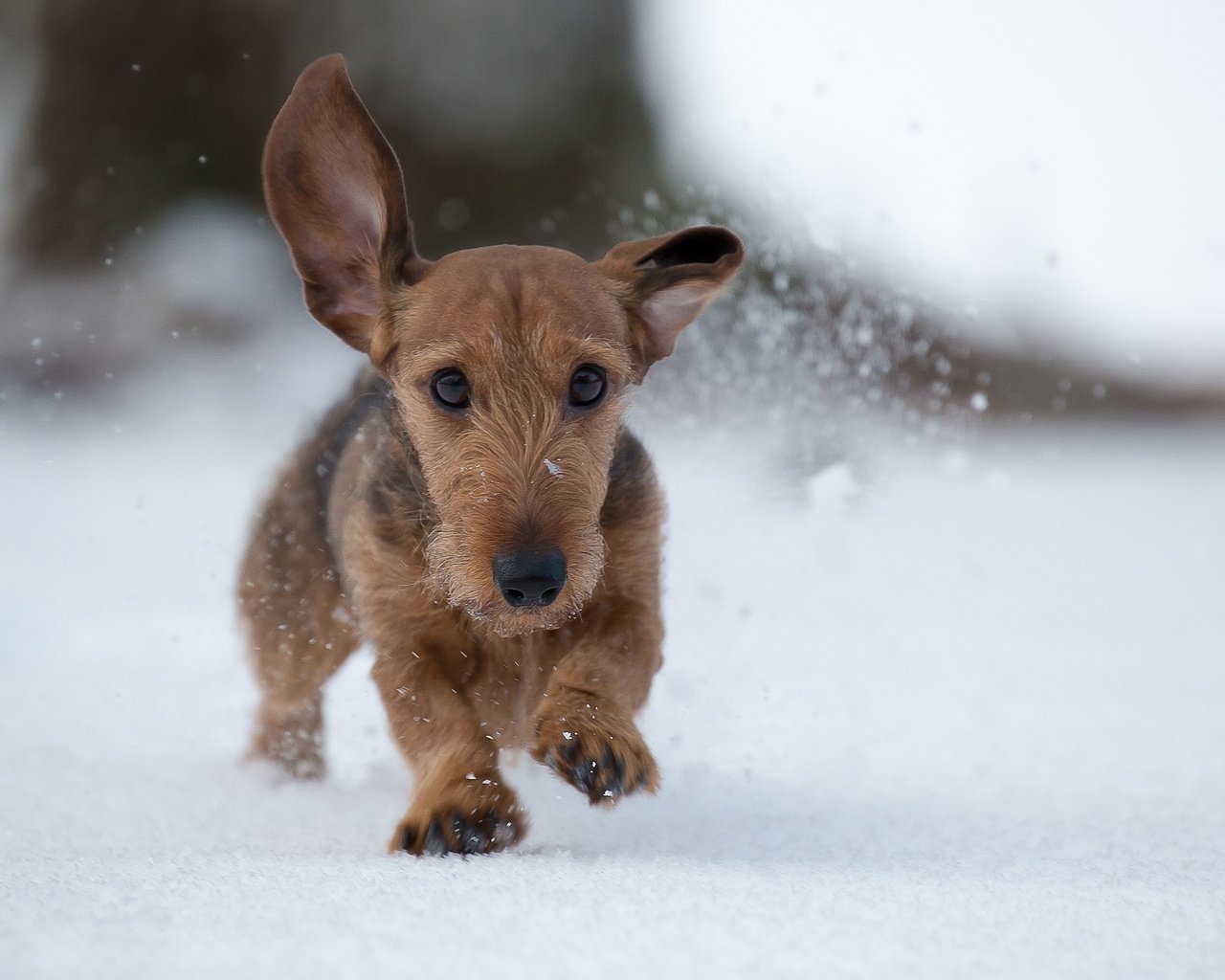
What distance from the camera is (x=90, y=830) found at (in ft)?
9.32

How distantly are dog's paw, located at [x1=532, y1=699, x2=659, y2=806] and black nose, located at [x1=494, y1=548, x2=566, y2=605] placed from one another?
0.80 feet

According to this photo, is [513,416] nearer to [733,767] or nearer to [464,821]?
[464,821]

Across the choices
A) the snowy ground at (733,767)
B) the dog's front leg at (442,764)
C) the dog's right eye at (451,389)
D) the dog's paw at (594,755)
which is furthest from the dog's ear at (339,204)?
the snowy ground at (733,767)

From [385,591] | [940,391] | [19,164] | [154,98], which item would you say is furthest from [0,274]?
[385,591]

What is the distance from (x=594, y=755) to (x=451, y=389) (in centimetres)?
89

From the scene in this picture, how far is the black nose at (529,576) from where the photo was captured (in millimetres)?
2521

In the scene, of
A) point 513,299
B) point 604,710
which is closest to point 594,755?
point 604,710

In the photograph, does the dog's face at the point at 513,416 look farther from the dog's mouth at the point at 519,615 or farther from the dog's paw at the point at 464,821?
the dog's paw at the point at 464,821

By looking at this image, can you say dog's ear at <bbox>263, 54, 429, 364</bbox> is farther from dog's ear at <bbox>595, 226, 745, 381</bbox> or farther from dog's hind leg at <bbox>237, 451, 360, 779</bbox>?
dog's hind leg at <bbox>237, 451, 360, 779</bbox>

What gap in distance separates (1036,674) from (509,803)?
9.08 ft

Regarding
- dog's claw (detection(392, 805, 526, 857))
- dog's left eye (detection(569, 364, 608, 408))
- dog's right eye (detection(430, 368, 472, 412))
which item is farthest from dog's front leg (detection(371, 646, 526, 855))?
dog's left eye (detection(569, 364, 608, 408))

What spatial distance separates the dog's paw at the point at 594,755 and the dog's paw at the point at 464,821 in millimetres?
160

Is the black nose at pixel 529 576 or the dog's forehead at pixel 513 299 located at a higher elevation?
the dog's forehead at pixel 513 299

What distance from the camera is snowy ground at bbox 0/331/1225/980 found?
6.12 ft
